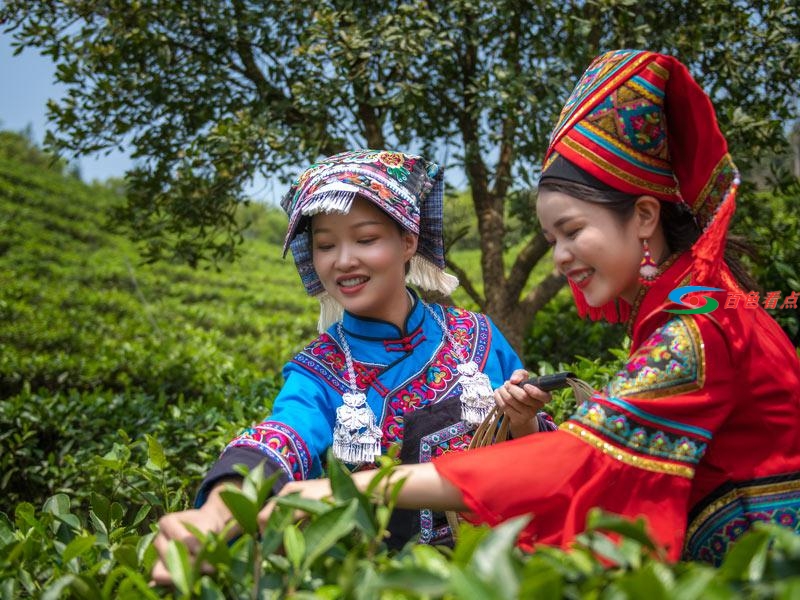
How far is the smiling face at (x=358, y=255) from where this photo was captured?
1741mm

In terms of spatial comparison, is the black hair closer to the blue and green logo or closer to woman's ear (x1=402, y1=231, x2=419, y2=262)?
the blue and green logo

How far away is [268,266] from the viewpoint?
14.5m

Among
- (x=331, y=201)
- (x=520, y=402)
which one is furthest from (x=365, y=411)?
(x=331, y=201)

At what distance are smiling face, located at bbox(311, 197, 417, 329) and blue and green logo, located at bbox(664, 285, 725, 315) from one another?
2.37ft

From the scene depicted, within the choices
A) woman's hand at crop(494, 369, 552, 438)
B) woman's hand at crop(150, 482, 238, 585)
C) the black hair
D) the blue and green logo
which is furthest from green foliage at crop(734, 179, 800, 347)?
woman's hand at crop(150, 482, 238, 585)

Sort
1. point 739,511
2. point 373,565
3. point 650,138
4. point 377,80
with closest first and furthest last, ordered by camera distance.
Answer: point 373,565 < point 739,511 < point 650,138 < point 377,80

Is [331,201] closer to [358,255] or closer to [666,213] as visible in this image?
[358,255]

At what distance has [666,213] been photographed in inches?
56.6

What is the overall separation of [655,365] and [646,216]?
342 millimetres

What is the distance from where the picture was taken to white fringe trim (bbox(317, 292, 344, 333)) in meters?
1.95

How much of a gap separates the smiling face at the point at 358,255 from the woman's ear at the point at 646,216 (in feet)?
2.06

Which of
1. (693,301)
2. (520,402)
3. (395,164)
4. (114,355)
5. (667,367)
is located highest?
(395,164)

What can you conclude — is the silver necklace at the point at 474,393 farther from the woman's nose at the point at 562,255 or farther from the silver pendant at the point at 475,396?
the woman's nose at the point at 562,255

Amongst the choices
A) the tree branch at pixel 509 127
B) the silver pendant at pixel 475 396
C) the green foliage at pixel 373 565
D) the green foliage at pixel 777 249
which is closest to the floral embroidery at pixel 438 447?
the silver pendant at pixel 475 396
